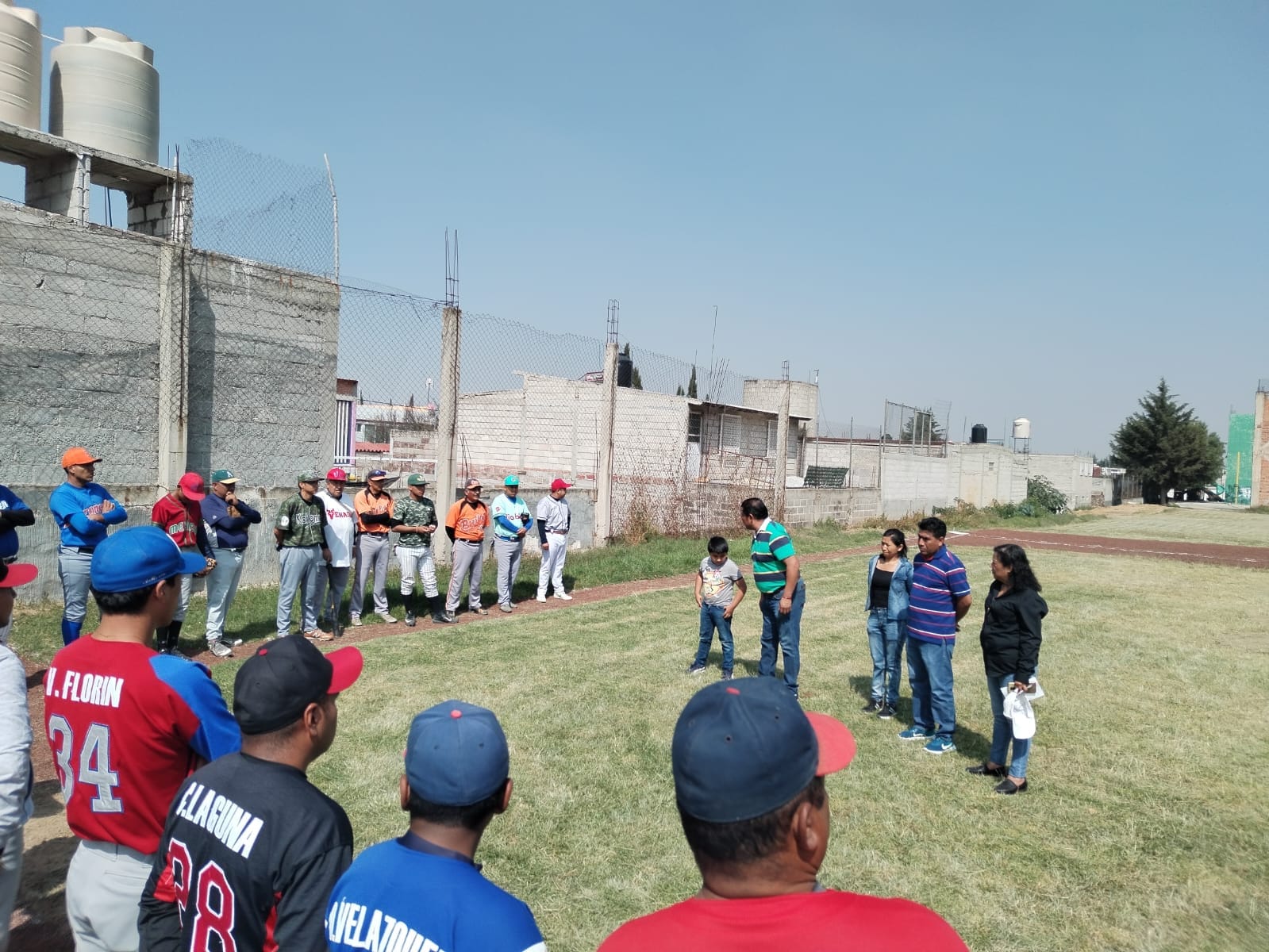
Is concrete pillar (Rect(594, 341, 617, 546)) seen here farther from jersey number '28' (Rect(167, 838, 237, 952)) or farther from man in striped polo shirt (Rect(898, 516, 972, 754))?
jersey number '28' (Rect(167, 838, 237, 952))

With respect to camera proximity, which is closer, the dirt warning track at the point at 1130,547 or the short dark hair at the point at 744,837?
the short dark hair at the point at 744,837

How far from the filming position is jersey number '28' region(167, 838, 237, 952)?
83.4 inches

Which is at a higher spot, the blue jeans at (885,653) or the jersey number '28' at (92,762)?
the jersey number '28' at (92,762)

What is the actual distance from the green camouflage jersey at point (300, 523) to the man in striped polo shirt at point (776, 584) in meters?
4.88

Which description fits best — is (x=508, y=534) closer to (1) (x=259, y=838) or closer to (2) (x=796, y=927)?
(1) (x=259, y=838)

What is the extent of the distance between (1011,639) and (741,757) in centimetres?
491

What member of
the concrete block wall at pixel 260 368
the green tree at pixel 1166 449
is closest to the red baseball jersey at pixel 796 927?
the concrete block wall at pixel 260 368

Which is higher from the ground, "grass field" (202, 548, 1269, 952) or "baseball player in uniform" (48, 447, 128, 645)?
"baseball player in uniform" (48, 447, 128, 645)

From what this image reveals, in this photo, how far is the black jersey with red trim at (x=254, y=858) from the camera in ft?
6.91

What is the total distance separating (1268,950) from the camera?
3.99m

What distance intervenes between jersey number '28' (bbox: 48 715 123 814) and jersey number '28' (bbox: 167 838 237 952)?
62 centimetres

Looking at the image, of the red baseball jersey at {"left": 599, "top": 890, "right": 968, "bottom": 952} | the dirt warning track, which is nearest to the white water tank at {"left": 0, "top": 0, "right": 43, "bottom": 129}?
the red baseball jersey at {"left": 599, "top": 890, "right": 968, "bottom": 952}

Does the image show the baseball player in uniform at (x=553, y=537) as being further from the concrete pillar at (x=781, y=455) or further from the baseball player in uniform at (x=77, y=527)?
the concrete pillar at (x=781, y=455)

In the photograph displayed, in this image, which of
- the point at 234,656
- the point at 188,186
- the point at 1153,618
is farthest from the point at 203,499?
the point at 1153,618
